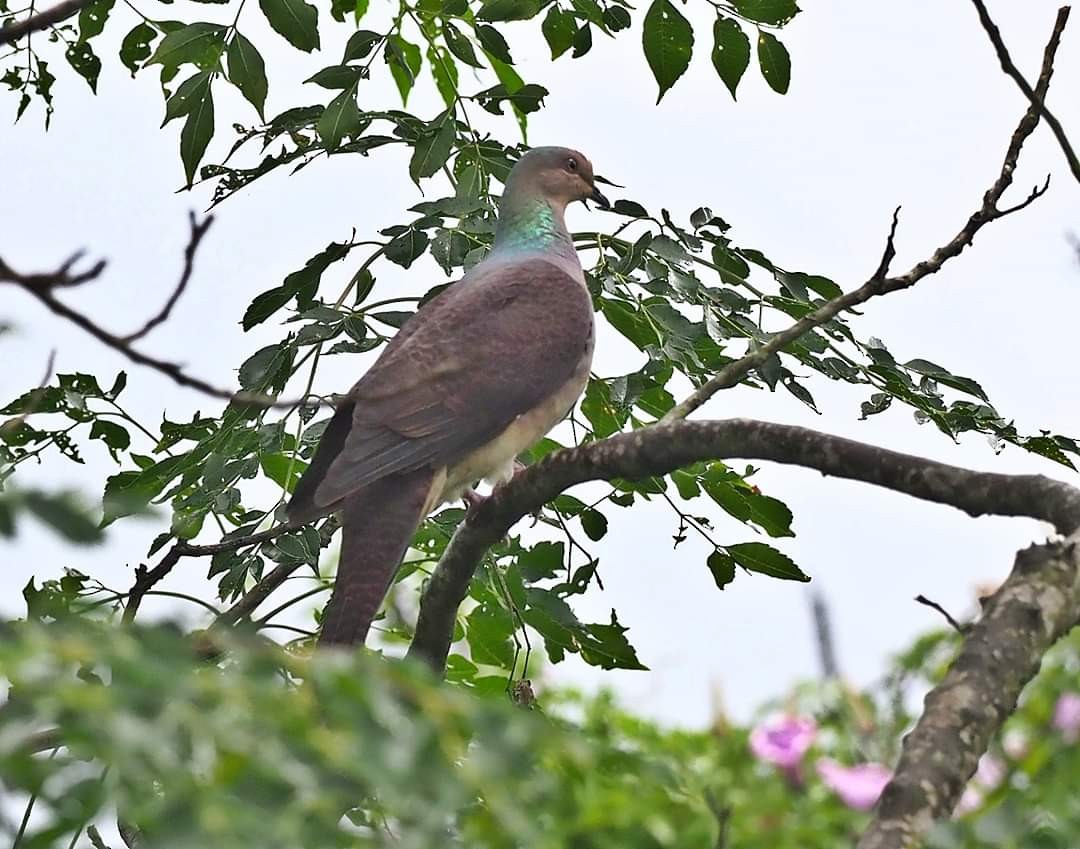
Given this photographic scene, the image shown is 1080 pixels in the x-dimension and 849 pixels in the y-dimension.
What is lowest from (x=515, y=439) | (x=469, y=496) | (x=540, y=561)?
(x=540, y=561)

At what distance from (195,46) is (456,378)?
957mm

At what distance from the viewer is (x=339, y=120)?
3.13m

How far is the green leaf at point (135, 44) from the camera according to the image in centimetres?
349

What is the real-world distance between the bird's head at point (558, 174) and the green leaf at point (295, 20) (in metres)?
1.52

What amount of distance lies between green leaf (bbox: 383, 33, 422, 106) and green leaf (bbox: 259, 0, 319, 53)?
36 centimetres

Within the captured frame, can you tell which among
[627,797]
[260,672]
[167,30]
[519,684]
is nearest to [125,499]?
[260,672]

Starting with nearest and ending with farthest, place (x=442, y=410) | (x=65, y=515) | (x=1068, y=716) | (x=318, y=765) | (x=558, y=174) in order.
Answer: (x=318, y=765) < (x=65, y=515) < (x=1068, y=716) < (x=442, y=410) < (x=558, y=174)

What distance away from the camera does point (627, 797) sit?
1117mm

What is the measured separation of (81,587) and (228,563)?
30cm

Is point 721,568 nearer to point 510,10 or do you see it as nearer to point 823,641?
point 510,10

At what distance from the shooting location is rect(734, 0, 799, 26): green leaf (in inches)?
122

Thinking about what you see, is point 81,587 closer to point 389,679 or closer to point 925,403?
point 925,403

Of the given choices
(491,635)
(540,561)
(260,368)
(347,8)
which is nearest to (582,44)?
(347,8)

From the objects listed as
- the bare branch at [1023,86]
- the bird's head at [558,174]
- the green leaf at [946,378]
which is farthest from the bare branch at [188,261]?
the bird's head at [558,174]
